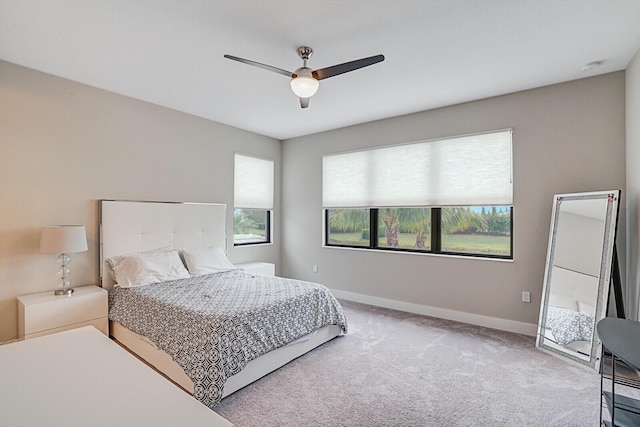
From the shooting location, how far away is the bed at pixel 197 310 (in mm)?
2254

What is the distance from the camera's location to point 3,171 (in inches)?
112

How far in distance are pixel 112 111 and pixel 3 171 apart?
3.81 feet

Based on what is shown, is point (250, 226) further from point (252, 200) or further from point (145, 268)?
point (145, 268)

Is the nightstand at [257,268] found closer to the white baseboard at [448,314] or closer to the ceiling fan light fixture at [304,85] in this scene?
the white baseboard at [448,314]

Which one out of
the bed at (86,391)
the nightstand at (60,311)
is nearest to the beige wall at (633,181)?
the bed at (86,391)

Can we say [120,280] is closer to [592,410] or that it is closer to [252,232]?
[252,232]

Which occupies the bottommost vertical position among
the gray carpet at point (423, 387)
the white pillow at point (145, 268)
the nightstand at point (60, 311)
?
the gray carpet at point (423, 387)

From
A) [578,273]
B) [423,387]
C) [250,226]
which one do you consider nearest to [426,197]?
[578,273]

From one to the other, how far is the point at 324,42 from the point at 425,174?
2.29 meters

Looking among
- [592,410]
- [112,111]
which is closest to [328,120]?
[112,111]

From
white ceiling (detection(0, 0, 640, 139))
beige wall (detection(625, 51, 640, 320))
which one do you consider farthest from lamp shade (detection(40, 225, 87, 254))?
beige wall (detection(625, 51, 640, 320))

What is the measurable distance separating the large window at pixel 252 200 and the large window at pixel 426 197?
3.46ft

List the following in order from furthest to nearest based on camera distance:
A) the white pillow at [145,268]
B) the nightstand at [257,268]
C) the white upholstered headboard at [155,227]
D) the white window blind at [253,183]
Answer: the white window blind at [253,183] → the nightstand at [257,268] → the white upholstered headboard at [155,227] → the white pillow at [145,268]

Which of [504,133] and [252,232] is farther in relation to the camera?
[252,232]
